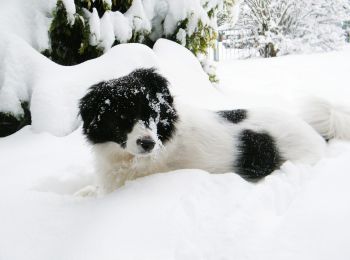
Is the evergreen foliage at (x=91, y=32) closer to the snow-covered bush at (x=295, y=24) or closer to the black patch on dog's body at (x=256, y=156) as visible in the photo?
the black patch on dog's body at (x=256, y=156)

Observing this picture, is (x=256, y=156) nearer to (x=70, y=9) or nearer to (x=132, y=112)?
(x=132, y=112)

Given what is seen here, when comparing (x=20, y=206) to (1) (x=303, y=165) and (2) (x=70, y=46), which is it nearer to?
(1) (x=303, y=165)

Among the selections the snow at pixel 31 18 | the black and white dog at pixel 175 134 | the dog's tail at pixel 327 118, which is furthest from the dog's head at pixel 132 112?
the snow at pixel 31 18

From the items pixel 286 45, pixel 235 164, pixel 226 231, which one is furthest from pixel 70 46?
pixel 286 45

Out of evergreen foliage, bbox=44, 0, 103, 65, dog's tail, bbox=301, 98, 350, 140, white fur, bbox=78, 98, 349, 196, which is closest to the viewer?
Answer: white fur, bbox=78, 98, 349, 196

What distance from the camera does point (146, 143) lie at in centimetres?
247

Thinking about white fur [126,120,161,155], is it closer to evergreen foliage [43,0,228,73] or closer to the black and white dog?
the black and white dog

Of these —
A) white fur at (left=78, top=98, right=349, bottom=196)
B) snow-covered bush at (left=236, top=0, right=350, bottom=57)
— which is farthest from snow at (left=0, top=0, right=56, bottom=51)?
snow-covered bush at (left=236, top=0, right=350, bottom=57)

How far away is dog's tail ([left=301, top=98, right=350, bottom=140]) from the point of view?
3.41 m

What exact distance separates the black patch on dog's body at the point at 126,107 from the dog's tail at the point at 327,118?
1.48 meters

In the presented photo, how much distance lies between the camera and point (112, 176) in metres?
2.94

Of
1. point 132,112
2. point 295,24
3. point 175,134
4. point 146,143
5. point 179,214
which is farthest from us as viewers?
point 295,24

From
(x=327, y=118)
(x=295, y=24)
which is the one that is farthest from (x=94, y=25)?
(x=295, y=24)

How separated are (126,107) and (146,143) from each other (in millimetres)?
351
